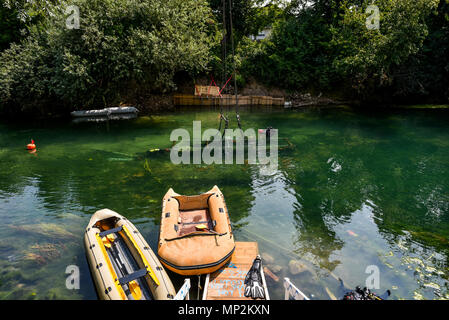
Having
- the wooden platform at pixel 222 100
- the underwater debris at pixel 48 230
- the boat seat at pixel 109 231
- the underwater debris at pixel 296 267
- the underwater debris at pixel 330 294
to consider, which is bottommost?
the underwater debris at pixel 330 294

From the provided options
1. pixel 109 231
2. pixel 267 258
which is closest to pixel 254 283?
pixel 267 258

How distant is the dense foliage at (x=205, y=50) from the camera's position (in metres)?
23.0

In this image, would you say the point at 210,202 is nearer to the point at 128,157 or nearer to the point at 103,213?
the point at 103,213

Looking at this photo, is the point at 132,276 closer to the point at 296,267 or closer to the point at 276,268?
the point at 276,268

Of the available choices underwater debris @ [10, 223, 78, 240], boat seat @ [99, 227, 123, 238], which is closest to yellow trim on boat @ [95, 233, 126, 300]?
boat seat @ [99, 227, 123, 238]

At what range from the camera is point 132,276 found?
21.9 ft

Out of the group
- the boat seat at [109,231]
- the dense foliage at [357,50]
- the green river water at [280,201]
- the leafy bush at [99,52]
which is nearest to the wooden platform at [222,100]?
the dense foliage at [357,50]

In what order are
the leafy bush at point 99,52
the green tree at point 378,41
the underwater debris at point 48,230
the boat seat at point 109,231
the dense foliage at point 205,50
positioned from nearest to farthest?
1. the boat seat at point 109,231
2. the underwater debris at point 48,230
3. the leafy bush at point 99,52
4. the dense foliage at point 205,50
5. the green tree at point 378,41

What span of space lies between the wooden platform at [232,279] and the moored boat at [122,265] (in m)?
0.99

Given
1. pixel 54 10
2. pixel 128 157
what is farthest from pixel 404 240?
pixel 54 10

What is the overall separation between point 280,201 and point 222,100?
21.3 meters

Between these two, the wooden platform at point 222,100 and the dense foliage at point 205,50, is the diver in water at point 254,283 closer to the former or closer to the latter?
the dense foliage at point 205,50
